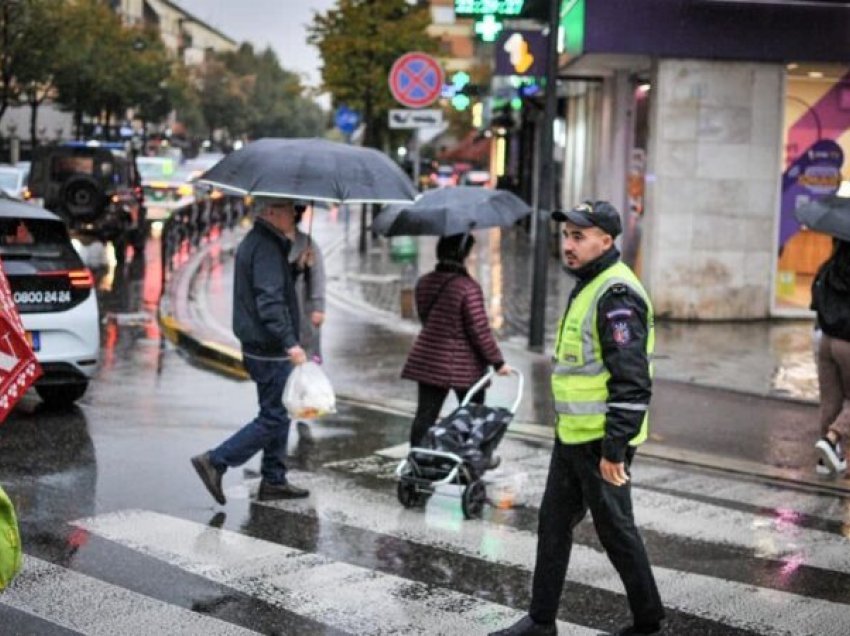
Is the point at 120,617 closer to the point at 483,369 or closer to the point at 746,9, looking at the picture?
the point at 483,369

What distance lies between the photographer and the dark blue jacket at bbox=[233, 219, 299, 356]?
7.75 m

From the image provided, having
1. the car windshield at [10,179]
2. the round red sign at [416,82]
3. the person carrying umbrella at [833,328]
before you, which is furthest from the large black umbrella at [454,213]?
the car windshield at [10,179]

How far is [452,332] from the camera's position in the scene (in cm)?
830

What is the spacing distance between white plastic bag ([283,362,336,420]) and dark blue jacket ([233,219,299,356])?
171 millimetres

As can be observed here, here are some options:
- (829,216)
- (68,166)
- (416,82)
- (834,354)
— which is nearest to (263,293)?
(829,216)

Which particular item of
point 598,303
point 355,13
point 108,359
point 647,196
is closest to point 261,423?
point 598,303

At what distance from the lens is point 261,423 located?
7906 mm

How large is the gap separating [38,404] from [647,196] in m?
9.57

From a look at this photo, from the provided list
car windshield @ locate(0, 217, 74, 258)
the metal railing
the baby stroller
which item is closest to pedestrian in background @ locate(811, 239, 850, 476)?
the baby stroller

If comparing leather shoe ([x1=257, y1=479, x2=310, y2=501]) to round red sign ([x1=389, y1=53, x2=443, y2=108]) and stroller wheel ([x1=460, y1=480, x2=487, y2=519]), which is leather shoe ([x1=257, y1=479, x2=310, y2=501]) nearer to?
stroller wheel ([x1=460, y1=480, x2=487, y2=519])

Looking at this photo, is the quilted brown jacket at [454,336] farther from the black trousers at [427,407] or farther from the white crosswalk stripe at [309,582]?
the white crosswalk stripe at [309,582]

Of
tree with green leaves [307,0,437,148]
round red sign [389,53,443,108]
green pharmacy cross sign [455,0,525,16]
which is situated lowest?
round red sign [389,53,443,108]

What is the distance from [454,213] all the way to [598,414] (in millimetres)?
3169

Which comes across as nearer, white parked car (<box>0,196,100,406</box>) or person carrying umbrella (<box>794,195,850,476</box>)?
person carrying umbrella (<box>794,195,850,476</box>)
